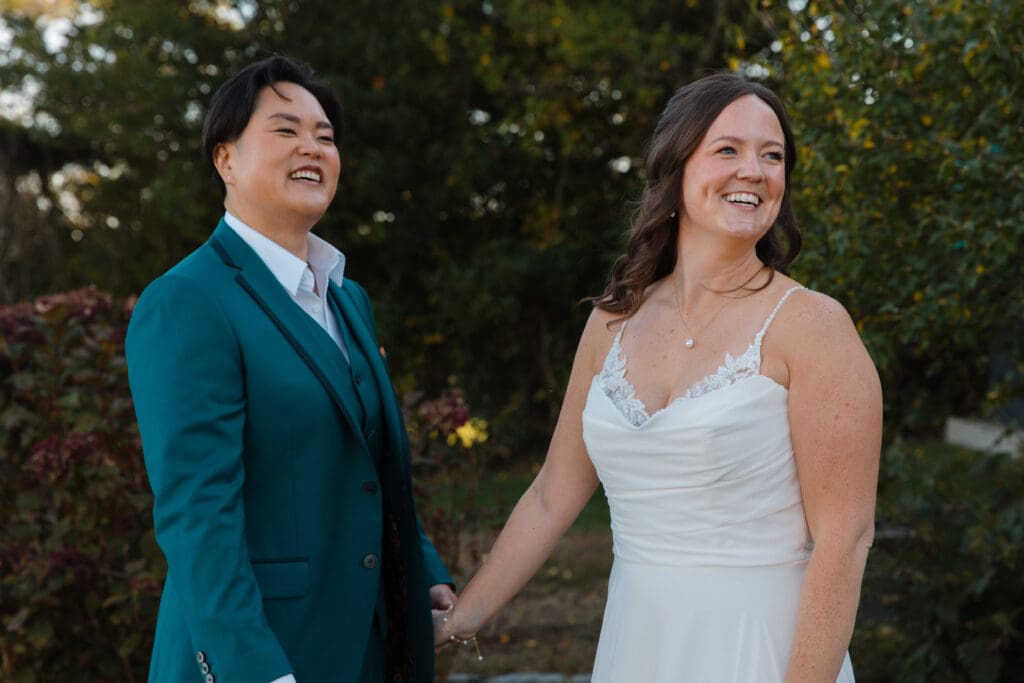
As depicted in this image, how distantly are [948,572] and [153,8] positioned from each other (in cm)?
783

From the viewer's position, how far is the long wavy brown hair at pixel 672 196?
228cm

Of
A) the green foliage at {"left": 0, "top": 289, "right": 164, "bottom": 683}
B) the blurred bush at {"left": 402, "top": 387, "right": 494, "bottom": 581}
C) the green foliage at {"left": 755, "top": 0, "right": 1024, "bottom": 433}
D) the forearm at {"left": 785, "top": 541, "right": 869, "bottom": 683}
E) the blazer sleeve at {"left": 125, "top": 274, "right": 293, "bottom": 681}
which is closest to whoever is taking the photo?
the blazer sleeve at {"left": 125, "top": 274, "right": 293, "bottom": 681}

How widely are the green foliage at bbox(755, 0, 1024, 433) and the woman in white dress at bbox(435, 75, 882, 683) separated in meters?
1.26

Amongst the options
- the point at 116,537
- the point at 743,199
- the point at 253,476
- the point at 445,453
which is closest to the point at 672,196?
the point at 743,199

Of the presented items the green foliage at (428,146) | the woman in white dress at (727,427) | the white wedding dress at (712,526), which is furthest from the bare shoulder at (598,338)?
the green foliage at (428,146)

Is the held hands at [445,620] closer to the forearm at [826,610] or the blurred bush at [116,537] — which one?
the forearm at [826,610]

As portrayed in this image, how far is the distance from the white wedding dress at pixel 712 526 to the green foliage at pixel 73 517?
192cm

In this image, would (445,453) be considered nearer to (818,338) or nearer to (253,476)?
(253,476)

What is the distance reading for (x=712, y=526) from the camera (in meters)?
2.19

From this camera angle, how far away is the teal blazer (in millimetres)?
1898

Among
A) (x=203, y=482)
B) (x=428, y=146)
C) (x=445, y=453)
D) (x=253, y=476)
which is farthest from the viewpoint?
(x=428, y=146)

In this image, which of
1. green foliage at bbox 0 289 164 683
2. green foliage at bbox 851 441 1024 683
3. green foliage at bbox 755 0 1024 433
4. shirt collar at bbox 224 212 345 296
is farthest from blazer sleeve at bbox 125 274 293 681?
green foliage at bbox 851 441 1024 683

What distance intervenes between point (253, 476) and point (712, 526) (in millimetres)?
900

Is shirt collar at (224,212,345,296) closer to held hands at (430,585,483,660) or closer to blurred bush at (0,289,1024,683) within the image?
held hands at (430,585,483,660)
